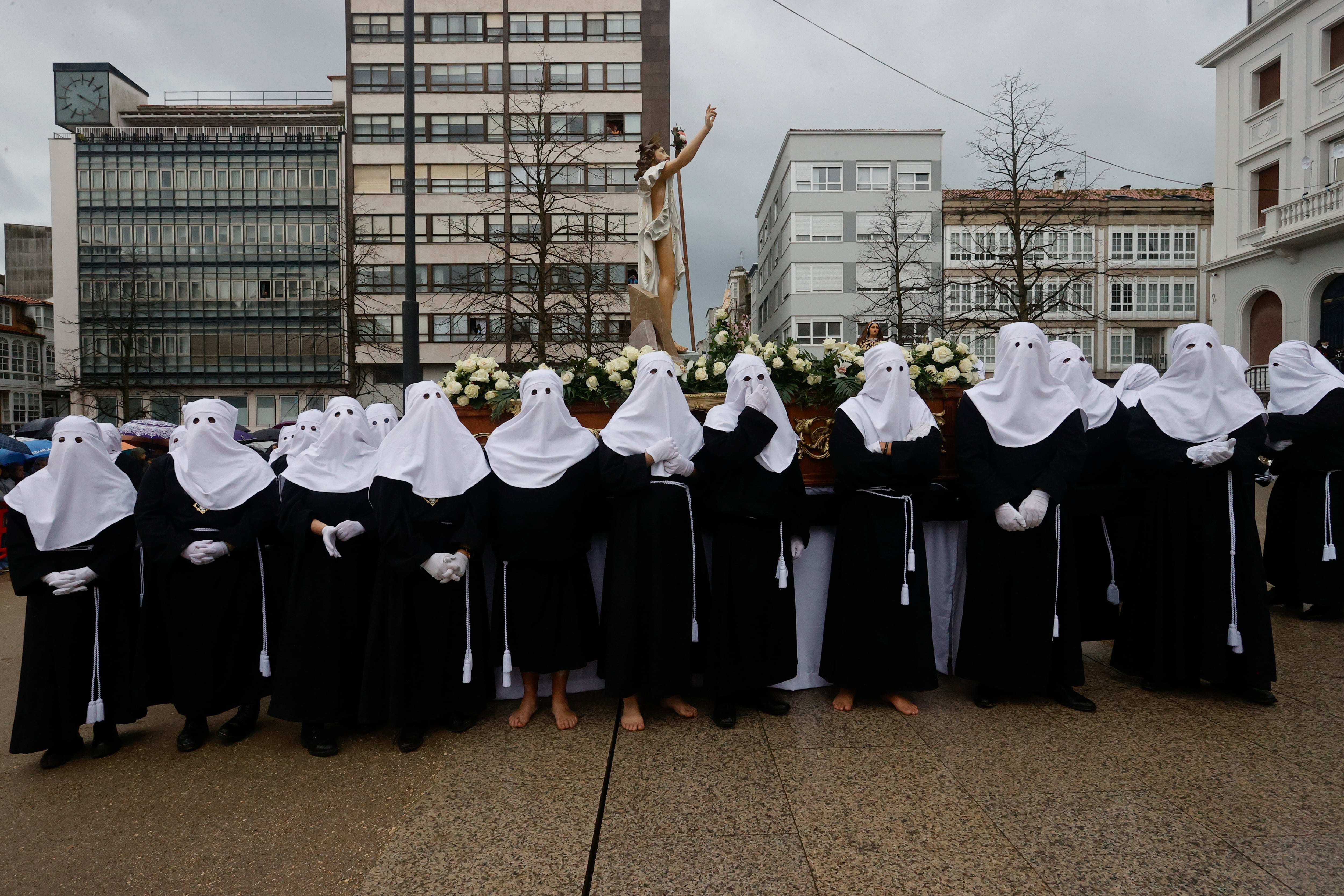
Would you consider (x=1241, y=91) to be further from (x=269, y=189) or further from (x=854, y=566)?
(x=269, y=189)

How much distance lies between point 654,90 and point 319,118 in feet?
75.4

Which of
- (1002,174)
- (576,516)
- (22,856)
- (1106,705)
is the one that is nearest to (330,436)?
(576,516)

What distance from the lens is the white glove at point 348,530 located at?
4332 mm

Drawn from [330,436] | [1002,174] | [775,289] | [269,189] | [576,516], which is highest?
[269,189]

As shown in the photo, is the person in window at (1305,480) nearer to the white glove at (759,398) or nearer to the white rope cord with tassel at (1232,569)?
the white rope cord with tassel at (1232,569)

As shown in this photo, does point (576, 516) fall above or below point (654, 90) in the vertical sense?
below

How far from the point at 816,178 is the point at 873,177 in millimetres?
3552

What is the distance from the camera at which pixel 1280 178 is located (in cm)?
2536

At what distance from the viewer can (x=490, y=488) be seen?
4.56 metres

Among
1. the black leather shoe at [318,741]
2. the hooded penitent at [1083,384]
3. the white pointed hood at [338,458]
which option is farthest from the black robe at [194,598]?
the hooded penitent at [1083,384]

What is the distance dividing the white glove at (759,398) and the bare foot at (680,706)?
6.00 ft

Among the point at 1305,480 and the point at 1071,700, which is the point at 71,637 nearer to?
the point at 1071,700

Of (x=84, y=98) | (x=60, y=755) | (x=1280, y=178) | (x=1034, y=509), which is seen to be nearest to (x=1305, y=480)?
(x=1034, y=509)

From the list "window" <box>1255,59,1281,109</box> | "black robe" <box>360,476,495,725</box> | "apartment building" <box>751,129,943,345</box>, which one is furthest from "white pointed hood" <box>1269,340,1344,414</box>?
"apartment building" <box>751,129,943,345</box>
